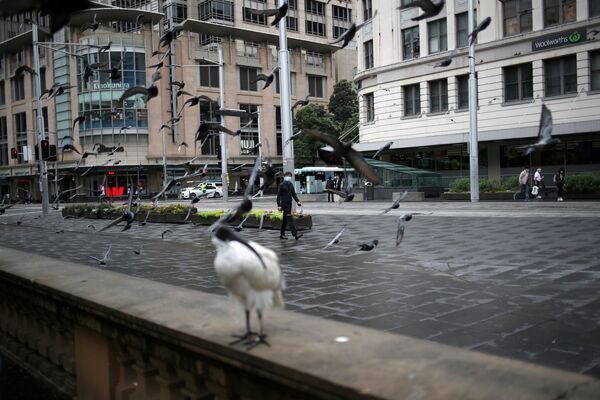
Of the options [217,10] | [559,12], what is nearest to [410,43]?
[559,12]

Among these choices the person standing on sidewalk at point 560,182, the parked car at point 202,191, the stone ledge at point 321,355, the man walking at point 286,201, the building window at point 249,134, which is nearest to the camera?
the stone ledge at point 321,355

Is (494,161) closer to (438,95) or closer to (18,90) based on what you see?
(438,95)

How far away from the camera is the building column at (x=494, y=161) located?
36.8m

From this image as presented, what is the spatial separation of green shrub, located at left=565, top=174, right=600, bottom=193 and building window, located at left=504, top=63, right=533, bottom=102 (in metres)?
7.13

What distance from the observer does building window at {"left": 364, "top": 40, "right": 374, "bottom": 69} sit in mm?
41438

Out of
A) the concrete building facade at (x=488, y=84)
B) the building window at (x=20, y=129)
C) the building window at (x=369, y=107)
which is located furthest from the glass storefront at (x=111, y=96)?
the concrete building facade at (x=488, y=84)

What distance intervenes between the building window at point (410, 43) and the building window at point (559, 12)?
8.39 m

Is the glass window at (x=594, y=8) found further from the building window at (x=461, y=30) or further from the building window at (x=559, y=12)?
the building window at (x=461, y=30)

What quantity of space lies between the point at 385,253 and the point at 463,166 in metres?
29.7

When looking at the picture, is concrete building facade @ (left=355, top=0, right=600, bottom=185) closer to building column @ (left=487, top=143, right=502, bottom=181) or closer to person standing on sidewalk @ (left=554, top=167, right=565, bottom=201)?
Result: building column @ (left=487, top=143, right=502, bottom=181)

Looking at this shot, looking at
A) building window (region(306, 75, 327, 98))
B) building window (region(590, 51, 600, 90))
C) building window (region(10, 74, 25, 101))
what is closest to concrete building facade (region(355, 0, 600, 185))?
building window (region(590, 51, 600, 90))

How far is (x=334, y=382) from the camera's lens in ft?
6.96

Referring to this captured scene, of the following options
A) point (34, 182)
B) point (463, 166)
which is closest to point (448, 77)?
point (463, 166)

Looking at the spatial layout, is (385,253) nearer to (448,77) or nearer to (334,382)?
(334,382)
